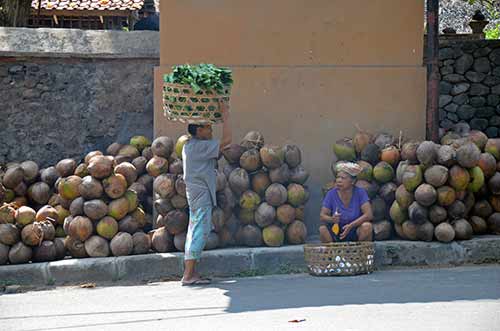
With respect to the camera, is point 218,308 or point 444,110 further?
point 444,110

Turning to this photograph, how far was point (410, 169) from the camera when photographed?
10.0 m

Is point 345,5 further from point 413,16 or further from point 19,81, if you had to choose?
point 19,81

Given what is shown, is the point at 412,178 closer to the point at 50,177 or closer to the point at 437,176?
the point at 437,176

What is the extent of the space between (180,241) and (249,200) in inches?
35.6

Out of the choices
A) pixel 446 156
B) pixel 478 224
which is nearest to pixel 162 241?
pixel 446 156

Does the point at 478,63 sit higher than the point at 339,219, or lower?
higher

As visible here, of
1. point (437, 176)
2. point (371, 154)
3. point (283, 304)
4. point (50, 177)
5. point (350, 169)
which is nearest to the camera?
point (283, 304)

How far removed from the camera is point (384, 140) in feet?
35.3

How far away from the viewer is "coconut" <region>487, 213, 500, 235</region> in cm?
1048

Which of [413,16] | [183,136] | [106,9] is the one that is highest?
[106,9]

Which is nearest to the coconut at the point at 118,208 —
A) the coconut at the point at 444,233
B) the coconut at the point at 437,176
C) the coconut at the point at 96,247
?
the coconut at the point at 96,247

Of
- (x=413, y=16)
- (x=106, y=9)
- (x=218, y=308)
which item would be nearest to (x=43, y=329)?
(x=218, y=308)

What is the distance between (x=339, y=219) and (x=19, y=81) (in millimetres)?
5072

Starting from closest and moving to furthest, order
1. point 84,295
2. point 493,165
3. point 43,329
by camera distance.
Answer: point 43,329 → point 84,295 → point 493,165
